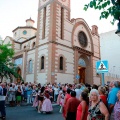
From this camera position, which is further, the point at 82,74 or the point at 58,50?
the point at 82,74

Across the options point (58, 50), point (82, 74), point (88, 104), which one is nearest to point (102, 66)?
point (88, 104)

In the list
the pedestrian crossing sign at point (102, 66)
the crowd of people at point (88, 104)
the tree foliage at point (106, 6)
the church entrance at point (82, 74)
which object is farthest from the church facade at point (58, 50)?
the tree foliage at point (106, 6)

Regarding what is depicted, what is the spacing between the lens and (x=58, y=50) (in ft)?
81.0

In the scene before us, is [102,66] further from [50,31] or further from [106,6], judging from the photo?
[50,31]

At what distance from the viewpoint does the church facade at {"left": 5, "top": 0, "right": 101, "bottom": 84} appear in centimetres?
2398

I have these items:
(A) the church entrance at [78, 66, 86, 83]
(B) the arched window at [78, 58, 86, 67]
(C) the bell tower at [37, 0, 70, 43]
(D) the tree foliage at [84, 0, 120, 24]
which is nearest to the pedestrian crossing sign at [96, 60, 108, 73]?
(D) the tree foliage at [84, 0, 120, 24]

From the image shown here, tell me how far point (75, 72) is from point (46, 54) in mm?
5541

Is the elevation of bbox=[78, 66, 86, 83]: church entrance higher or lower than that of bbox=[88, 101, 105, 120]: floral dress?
higher

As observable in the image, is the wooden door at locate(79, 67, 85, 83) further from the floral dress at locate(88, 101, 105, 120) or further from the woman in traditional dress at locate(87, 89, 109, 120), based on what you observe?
the floral dress at locate(88, 101, 105, 120)

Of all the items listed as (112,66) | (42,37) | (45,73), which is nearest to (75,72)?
(45,73)

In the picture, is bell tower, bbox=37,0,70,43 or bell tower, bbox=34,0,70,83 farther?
bell tower, bbox=37,0,70,43

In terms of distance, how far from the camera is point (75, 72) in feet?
87.1

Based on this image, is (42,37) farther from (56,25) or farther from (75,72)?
(75,72)

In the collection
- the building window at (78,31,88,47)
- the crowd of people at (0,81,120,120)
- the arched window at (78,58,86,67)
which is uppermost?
the building window at (78,31,88,47)
